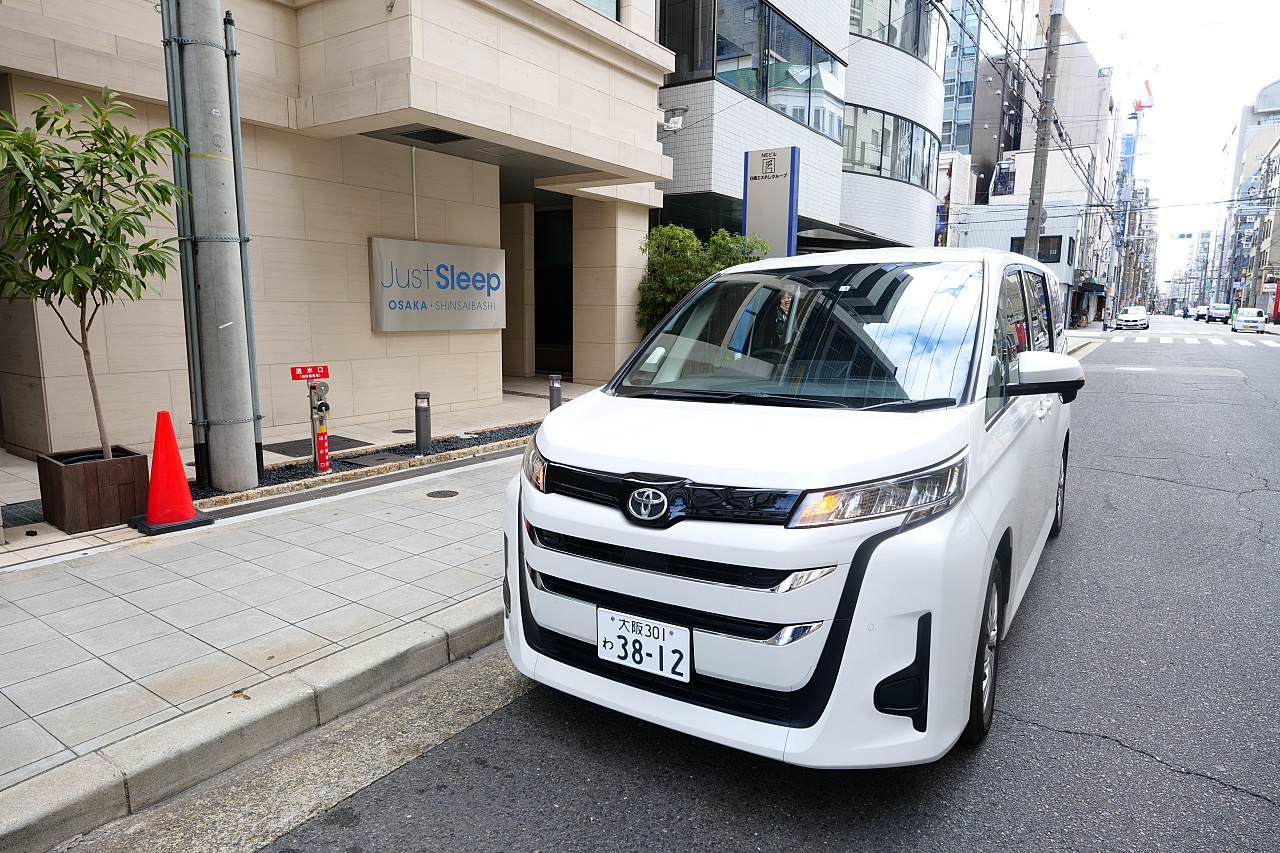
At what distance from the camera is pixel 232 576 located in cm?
475

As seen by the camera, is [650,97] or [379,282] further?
[650,97]

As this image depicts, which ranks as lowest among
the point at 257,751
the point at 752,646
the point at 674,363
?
the point at 257,751

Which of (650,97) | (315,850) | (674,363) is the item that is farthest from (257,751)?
(650,97)

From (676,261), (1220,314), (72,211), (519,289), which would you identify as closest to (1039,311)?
(72,211)

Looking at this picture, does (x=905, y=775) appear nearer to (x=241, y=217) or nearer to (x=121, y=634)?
(x=121, y=634)

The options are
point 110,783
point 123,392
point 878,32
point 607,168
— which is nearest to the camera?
point 110,783

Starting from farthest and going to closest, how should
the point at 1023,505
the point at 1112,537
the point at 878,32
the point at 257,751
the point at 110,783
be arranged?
the point at 878,32 < the point at 1112,537 < the point at 1023,505 < the point at 257,751 < the point at 110,783

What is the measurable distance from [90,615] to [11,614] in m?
0.43

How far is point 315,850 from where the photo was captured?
2537 mm

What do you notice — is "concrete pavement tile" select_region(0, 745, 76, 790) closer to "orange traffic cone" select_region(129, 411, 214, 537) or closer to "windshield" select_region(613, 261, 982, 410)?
"windshield" select_region(613, 261, 982, 410)

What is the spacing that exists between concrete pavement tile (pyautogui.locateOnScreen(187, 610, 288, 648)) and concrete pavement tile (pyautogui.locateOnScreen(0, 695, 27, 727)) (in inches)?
30.7

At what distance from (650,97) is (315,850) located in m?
12.9

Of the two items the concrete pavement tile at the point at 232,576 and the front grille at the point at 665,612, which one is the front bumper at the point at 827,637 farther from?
the concrete pavement tile at the point at 232,576

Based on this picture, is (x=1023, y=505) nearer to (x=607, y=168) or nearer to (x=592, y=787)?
(x=592, y=787)
